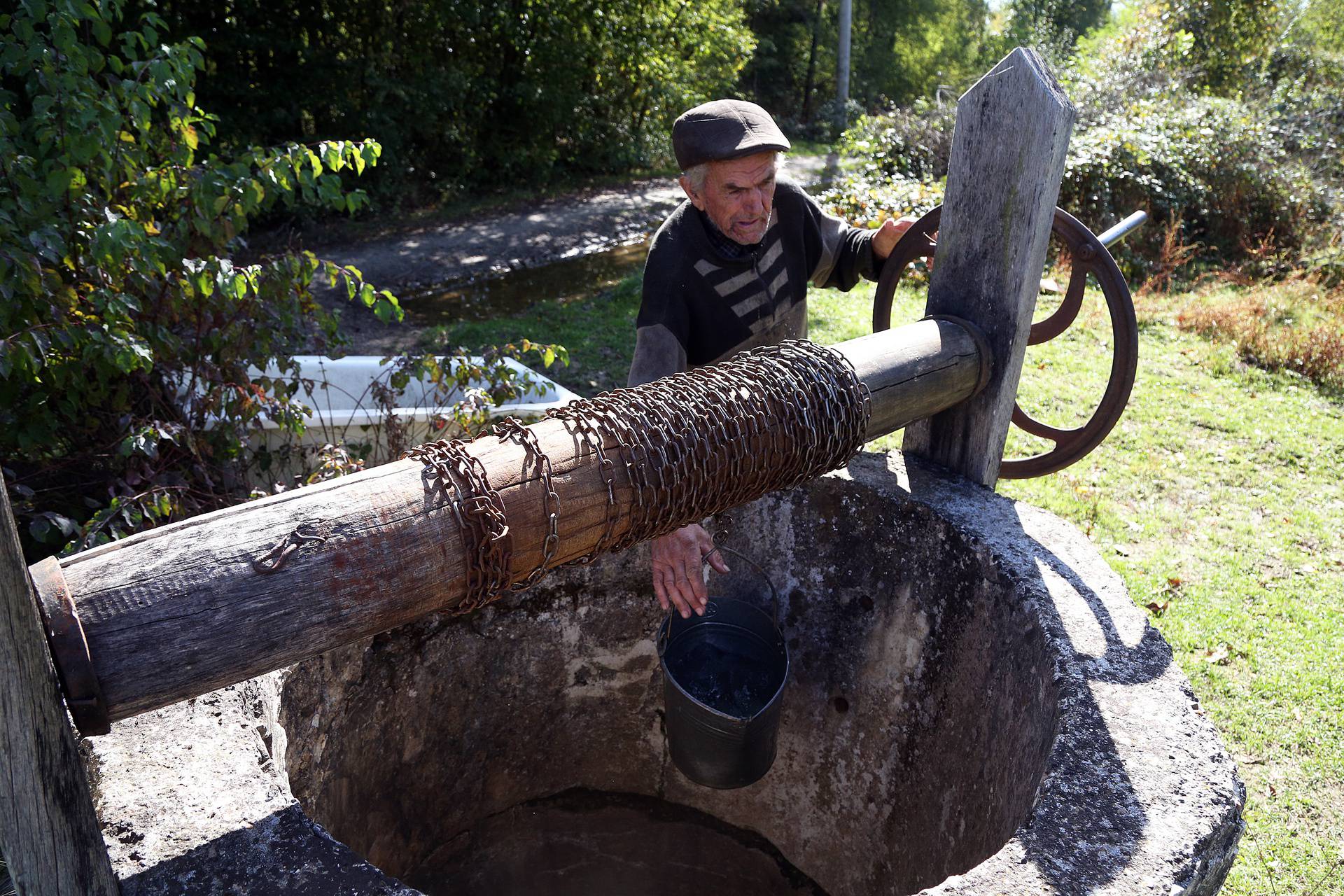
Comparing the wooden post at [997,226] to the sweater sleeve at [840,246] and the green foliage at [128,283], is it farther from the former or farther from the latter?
the green foliage at [128,283]

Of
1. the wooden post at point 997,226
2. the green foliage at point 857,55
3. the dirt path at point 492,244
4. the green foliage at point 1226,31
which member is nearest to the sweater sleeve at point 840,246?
the wooden post at point 997,226

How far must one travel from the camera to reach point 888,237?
335 cm

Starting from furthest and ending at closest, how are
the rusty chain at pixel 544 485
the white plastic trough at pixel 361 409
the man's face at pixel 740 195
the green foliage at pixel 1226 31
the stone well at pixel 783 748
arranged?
the green foliage at pixel 1226 31 < the white plastic trough at pixel 361 409 < the man's face at pixel 740 195 < the rusty chain at pixel 544 485 < the stone well at pixel 783 748

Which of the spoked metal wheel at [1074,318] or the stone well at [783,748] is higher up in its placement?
the spoked metal wheel at [1074,318]

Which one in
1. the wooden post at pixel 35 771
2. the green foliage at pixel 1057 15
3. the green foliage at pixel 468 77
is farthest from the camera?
the green foliage at pixel 1057 15

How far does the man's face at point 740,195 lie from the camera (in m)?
2.90

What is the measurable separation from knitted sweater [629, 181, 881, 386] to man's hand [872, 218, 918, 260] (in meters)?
0.03

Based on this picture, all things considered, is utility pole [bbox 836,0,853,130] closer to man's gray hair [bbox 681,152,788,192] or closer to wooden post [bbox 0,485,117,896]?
man's gray hair [bbox 681,152,788,192]

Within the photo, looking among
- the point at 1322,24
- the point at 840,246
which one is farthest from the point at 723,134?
the point at 1322,24

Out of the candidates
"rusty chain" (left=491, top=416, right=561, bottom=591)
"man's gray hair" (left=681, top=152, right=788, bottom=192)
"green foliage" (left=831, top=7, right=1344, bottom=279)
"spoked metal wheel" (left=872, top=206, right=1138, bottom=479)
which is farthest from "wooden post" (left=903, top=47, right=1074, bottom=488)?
"green foliage" (left=831, top=7, right=1344, bottom=279)

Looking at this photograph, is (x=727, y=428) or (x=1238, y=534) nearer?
(x=727, y=428)

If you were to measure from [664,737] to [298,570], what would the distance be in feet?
7.47

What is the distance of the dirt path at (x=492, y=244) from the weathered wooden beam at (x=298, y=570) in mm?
6290

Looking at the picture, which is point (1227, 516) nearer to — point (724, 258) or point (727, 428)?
point (724, 258)
